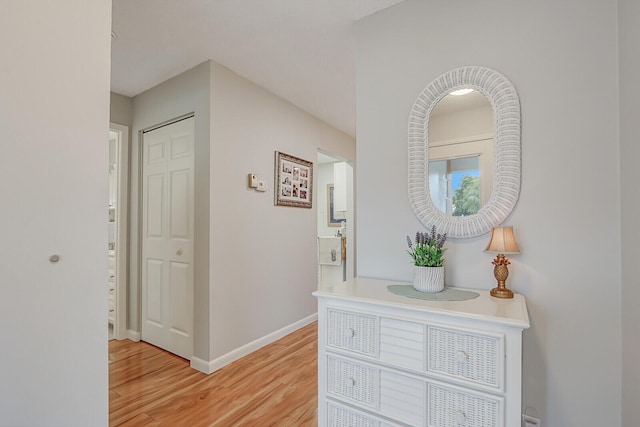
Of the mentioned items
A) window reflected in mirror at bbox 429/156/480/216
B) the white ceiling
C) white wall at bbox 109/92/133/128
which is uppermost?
the white ceiling

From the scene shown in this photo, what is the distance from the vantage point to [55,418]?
109 centimetres

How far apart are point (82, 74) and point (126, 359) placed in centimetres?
236

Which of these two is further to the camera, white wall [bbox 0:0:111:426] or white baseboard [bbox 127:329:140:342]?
white baseboard [bbox 127:329:140:342]

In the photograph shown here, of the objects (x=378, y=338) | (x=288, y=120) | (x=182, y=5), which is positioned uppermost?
(x=182, y=5)

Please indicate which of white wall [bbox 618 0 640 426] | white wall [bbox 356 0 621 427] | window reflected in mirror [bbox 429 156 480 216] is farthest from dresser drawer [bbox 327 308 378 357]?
white wall [bbox 618 0 640 426]

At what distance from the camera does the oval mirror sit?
1.40 m

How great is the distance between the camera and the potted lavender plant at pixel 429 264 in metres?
1.39

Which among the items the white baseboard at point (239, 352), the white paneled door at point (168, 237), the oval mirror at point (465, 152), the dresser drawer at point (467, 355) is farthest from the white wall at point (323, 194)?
the dresser drawer at point (467, 355)

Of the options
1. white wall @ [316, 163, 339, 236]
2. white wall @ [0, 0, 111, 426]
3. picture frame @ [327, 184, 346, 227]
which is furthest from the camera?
white wall @ [316, 163, 339, 236]

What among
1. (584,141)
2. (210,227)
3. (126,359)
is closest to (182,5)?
(210,227)

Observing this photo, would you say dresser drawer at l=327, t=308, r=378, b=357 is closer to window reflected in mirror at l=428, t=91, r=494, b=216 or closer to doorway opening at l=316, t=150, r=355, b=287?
window reflected in mirror at l=428, t=91, r=494, b=216

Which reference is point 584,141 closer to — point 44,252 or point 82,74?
point 82,74

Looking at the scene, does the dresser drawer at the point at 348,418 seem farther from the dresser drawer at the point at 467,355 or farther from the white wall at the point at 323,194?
the white wall at the point at 323,194

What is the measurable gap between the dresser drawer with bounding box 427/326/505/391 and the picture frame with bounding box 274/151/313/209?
2.13 m
